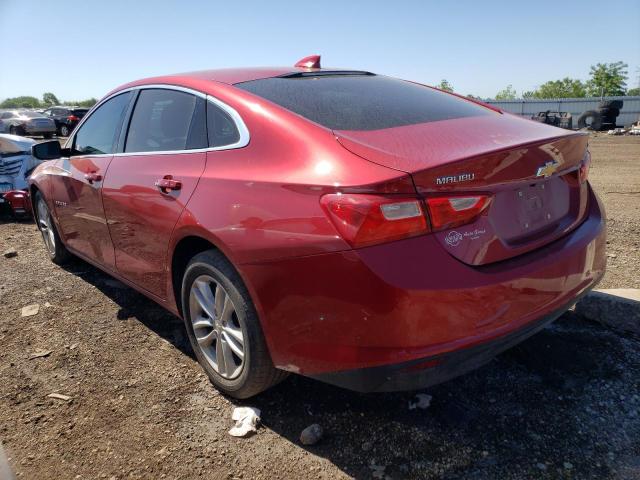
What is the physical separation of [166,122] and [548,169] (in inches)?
84.5

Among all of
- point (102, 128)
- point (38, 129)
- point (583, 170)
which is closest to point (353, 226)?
point (583, 170)

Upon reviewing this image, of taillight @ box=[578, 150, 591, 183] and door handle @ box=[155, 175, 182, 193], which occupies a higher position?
taillight @ box=[578, 150, 591, 183]

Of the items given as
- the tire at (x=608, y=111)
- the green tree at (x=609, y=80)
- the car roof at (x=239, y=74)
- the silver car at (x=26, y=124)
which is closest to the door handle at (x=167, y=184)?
the car roof at (x=239, y=74)

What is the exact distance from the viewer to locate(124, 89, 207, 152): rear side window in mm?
2762

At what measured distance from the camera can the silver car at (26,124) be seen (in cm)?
2583

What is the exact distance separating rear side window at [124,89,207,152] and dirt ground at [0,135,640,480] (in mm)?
1301

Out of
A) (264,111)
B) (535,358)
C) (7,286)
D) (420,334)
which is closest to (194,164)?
(264,111)

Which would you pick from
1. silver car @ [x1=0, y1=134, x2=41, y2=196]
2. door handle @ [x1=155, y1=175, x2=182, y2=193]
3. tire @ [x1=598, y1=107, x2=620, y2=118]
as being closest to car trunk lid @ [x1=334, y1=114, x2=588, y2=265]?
door handle @ [x1=155, y1=175, x2=182, y2=193]

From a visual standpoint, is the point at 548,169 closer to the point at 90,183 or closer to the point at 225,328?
the point at 225,328

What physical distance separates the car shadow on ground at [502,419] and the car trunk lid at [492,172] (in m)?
0.86

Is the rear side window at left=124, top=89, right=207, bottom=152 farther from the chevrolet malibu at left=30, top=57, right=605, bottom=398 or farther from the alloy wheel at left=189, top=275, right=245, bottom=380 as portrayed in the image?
the alloy wheel at left=189, top=275, right=245, bottom=380

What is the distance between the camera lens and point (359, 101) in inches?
102

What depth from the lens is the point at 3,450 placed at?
237 cm

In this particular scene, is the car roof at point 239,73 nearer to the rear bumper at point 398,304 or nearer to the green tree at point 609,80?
the rear bumper at point 398,304
